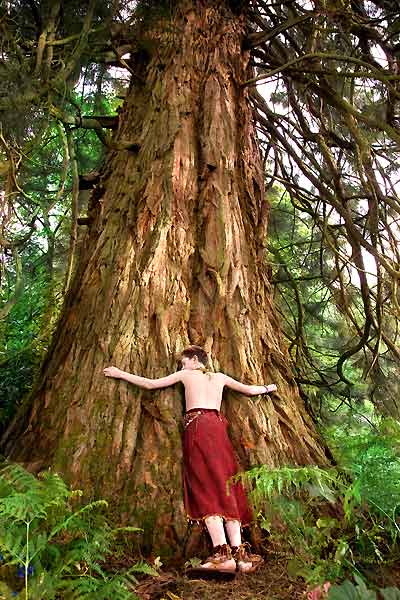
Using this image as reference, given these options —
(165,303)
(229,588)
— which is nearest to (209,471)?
(229,588)

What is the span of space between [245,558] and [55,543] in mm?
876

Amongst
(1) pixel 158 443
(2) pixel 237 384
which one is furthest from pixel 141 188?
(1) pixel 158 443

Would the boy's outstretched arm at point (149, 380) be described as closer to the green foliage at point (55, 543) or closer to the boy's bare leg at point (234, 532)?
the green foliage at point (55, 543)

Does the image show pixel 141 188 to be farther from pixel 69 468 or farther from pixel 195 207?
pixel 69 468

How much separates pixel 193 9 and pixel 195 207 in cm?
222

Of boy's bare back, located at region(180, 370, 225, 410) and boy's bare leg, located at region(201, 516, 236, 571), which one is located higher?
boy's bare back, located at region(180, 370, 225, 410)

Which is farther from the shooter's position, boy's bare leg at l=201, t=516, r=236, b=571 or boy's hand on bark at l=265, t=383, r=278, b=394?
boy's hand on bark at l=265, t=383, r=278, b=394

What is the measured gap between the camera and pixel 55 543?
2303 millimetres

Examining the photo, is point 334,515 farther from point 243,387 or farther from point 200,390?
point 200,390

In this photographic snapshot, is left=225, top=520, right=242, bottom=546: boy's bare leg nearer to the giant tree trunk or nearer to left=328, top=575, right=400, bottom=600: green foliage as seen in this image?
the giant tree trunk

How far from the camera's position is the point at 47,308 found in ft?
16.0

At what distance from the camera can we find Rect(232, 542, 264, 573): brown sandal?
97.7 inches

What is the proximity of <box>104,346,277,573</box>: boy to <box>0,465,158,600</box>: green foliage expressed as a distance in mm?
392

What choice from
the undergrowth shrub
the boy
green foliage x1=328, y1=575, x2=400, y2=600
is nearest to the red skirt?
the boy
